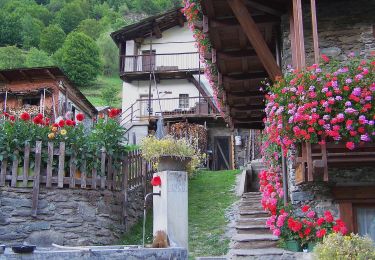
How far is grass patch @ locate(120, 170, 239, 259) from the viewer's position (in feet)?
28.3

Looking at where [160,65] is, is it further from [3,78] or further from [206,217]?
[206,217]

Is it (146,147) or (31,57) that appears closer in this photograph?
(146,147)

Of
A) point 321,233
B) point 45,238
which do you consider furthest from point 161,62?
point 321,233

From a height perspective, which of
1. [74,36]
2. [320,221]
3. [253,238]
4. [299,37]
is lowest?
[253,238]

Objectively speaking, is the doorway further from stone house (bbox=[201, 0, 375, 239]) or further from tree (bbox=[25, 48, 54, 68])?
tree (bbox=[25, 48, 54, 68])

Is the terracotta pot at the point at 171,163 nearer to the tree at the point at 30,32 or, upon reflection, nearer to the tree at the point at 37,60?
the tree at the point at 37,60

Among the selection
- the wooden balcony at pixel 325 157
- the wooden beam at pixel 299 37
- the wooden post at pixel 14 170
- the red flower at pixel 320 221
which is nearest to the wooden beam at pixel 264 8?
the wooden beam at pixel 299 37

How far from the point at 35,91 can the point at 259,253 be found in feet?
53.3

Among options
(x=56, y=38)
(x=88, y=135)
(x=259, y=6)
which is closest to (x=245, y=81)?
(x=259, y=6)

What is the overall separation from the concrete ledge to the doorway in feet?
52.1

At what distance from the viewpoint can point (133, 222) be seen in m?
10.0

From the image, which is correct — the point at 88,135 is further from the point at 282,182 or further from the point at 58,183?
the point at 282,182

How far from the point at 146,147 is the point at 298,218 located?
9.04ft

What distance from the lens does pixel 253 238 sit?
775 centimetres
